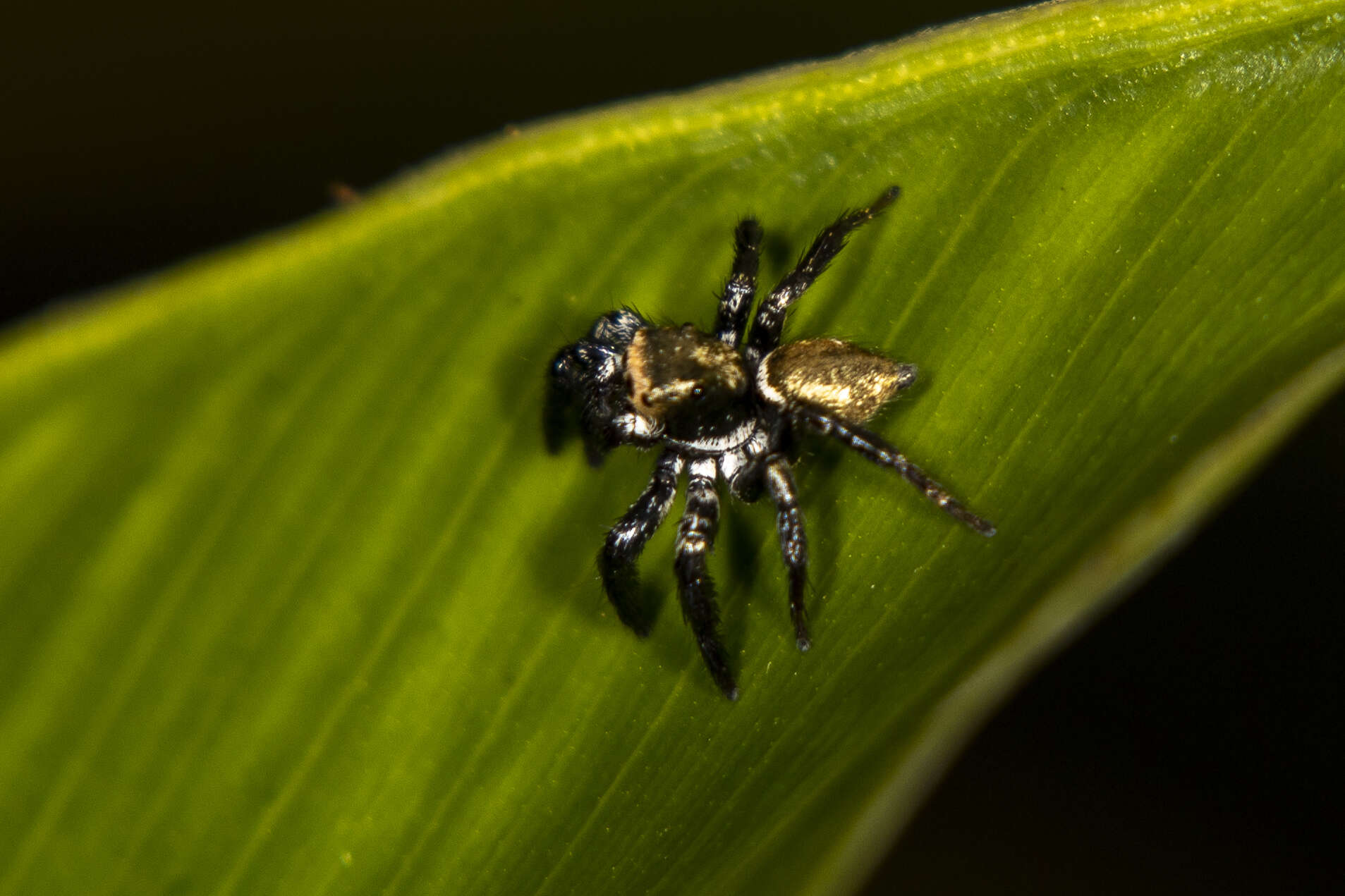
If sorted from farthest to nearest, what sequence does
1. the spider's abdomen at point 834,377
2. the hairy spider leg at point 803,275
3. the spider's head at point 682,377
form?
1. the spider's head at point 682,377
2. the spider's abdomen at point 834,377
3. the hairy spider leg at point 803,275

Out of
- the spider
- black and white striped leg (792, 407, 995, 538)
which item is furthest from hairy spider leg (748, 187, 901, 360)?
black and white striped leg (792, 407, 995, 538)

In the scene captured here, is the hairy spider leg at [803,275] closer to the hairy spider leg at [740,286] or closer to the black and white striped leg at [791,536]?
the hairy spider leg at [740,286]

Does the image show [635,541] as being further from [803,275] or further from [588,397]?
[803,275]

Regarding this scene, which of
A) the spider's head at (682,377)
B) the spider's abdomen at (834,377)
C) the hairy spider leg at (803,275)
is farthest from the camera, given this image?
the spider's head at (682,377)

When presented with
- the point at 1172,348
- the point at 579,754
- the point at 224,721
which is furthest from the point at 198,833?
the point at 1172,348

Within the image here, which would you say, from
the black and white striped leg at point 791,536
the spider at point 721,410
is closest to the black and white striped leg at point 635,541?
the spider at point 721,410

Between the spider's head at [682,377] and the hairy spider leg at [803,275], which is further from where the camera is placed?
the spider's head at [682,377]

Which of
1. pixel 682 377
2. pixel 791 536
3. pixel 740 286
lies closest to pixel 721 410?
pixel 682 377

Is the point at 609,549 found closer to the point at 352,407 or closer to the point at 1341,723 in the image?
the point at 352,407
